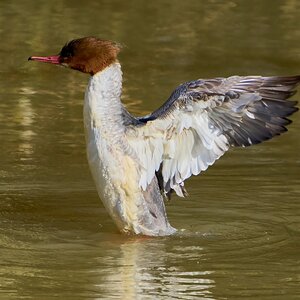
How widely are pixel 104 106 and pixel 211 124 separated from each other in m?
0.79

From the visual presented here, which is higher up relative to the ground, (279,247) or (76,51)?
(76,51)

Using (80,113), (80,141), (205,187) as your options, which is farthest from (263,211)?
(80,113)

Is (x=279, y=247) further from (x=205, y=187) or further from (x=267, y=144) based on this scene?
(x=267, y=144)

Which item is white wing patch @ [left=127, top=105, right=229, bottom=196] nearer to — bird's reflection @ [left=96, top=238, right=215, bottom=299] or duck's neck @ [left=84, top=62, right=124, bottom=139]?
duck's neck @ [left=84, top=62, right=124, bottom=139]

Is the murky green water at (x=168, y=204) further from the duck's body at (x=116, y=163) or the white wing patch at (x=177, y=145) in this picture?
the white wing patch at (x=177, y=145)

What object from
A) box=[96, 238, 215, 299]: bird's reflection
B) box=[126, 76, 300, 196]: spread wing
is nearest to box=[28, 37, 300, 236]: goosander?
box=[126, 76, 300, 196]: spread wing

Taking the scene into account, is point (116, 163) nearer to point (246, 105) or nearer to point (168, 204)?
point (246, 105)

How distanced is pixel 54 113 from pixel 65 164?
6.08 ft

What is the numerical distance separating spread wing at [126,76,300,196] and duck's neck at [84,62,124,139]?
0.13m

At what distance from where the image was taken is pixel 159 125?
370 inches

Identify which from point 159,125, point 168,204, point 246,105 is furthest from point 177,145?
point 168,204

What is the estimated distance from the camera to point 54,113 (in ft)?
44.6

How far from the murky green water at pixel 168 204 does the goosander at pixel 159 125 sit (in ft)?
1.57

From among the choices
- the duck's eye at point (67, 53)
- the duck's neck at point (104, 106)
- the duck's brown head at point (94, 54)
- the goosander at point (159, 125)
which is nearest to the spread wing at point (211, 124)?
the goosander at point (159, 125)
